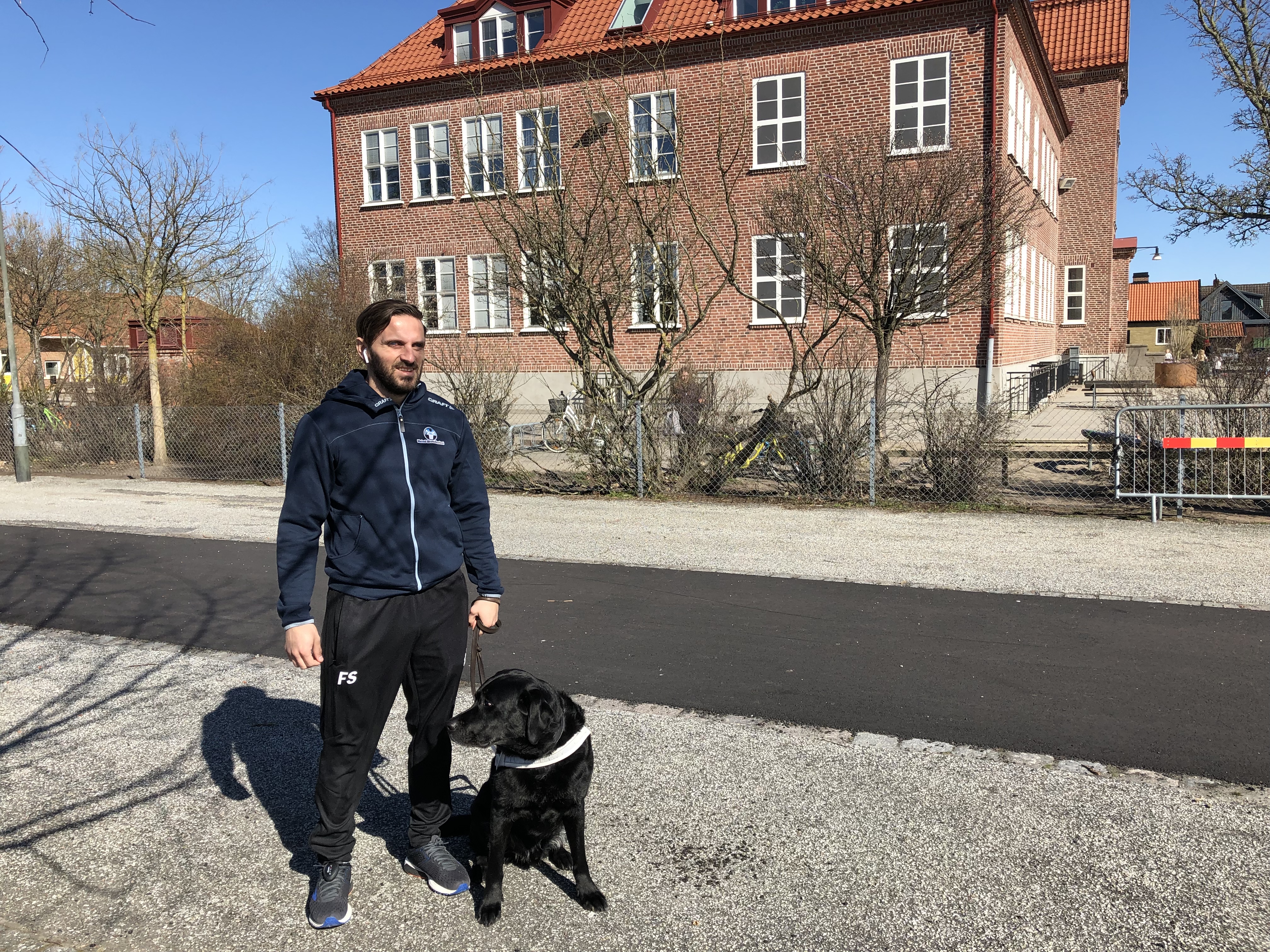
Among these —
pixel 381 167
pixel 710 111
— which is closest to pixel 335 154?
pixel 381 167

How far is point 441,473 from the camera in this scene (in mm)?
3377

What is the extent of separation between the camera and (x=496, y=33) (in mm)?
27562

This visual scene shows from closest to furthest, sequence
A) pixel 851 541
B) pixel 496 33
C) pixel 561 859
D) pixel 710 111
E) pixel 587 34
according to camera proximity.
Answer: pixel 561 859
pixel 851 541
pixel 710 111
pixel 587 34
pixel 496 33

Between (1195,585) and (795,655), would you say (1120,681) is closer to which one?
(795,655)

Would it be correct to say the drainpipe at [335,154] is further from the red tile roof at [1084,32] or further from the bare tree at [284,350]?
the red tile roof at [1084,32]

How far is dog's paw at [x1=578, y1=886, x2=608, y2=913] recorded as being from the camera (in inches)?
130

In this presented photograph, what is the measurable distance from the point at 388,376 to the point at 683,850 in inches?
79.3

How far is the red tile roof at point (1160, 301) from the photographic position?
84562mm

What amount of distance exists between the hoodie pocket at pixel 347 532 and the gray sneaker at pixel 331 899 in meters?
1.04

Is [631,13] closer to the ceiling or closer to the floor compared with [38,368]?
closer to the ceiling

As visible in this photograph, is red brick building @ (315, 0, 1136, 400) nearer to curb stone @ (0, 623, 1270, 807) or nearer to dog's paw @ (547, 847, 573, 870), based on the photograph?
curb stone @ (0, 623, 1270, 807)

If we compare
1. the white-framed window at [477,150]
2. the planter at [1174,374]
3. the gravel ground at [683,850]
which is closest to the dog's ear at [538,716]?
the gravel ground at [683,850]

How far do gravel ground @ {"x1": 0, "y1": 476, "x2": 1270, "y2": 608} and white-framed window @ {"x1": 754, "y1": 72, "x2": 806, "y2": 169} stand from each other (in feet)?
42.8

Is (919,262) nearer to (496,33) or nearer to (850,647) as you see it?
(850,647)
